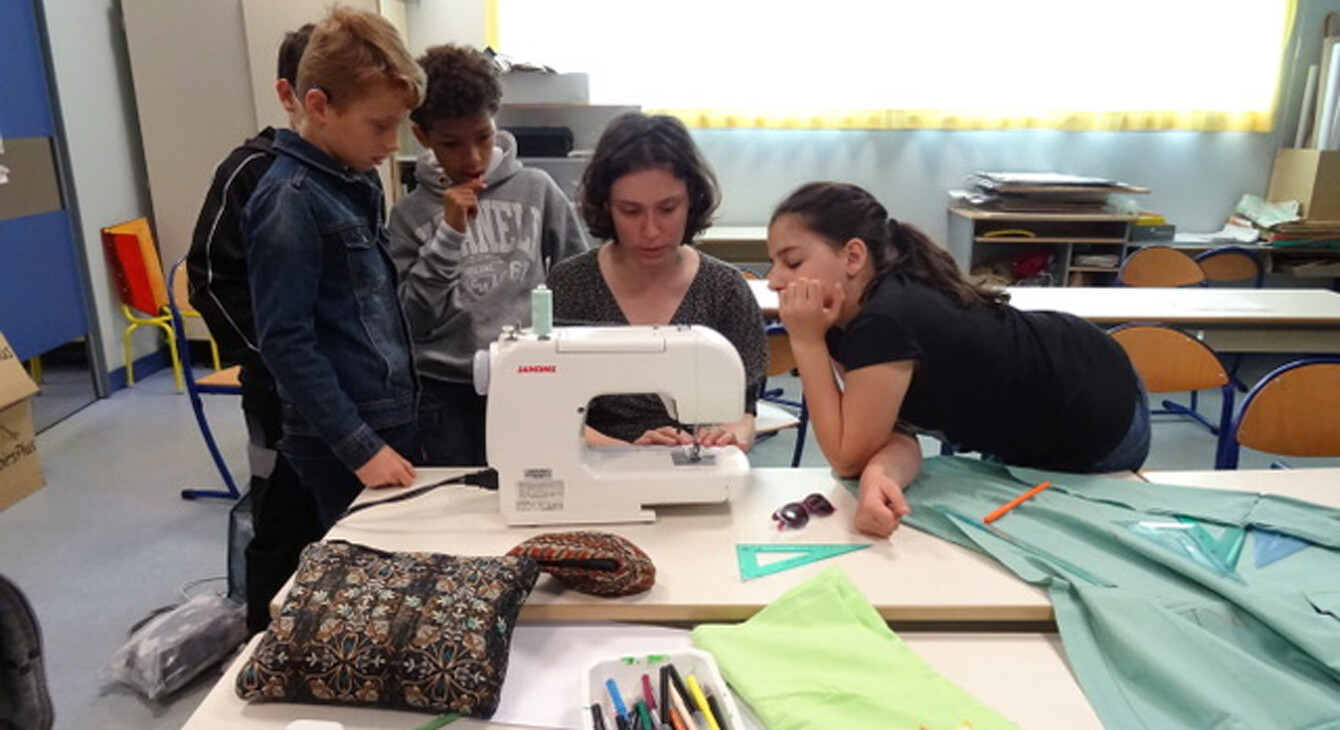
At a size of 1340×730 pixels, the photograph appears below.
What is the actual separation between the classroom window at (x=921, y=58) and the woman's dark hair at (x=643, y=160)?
299cm

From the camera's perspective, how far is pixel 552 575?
1.09 m

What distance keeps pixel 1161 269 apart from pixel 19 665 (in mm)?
4365

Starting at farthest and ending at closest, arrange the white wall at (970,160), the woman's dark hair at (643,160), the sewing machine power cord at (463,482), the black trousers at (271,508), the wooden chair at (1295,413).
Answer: the white wall at (970,160) → the wooden chair at (1295,413) → the black trousers at (271,508) → the woman's dark hair at (643,160) → the sewing machine power cord at (463,482)

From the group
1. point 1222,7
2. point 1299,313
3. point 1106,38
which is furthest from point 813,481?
point 1222,7

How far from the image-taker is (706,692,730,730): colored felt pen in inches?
33.5

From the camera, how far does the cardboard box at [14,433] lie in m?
2.84

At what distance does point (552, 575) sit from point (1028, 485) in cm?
76

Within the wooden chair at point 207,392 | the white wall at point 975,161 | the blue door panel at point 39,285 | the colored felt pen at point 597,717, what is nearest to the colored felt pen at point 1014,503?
the colored felt pen at point 597,717

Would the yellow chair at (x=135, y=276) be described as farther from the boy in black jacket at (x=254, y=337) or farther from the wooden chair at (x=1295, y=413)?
the wooden chair at (x=1295, y=413)

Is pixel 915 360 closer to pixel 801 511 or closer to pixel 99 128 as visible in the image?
pixel 801 511

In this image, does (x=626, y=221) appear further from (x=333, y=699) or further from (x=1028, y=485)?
(x=333, y=699)

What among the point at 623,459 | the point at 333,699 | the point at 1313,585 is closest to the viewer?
the point at 333,699

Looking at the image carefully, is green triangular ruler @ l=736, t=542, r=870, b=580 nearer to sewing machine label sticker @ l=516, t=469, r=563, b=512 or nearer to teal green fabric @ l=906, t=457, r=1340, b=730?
teal green fabric @ l=906, t=457, r=1340, b=730

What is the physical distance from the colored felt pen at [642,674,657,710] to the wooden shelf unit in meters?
3.63
